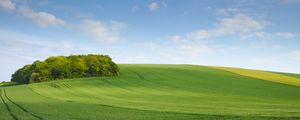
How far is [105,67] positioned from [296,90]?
121 ft

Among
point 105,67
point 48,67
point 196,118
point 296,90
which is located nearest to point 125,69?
point 105,67

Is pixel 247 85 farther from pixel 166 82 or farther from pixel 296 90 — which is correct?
pixel 166 82

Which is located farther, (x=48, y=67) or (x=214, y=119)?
(x=48, y=67)

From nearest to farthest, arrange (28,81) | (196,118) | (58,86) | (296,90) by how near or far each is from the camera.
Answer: (196,118) < (296,90) < (58,86) < (28,81)

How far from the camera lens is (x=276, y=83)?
55969 mm

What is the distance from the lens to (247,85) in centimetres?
5359

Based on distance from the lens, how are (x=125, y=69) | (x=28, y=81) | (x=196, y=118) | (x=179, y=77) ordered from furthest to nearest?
(x=125, y=69) → (x=28, y=81) → (x=179, y=77) → (x=196, y=118)

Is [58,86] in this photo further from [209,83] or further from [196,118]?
[196,118]

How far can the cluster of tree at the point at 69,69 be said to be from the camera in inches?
2717

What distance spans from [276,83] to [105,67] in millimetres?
32826

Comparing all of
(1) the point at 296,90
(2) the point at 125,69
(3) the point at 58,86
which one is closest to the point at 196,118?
(1) the point at 296,90

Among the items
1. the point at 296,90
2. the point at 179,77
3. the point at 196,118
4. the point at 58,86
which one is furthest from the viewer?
the point at 179,77

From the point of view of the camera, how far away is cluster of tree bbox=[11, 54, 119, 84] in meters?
69.0

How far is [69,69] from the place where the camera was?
71.0 m
